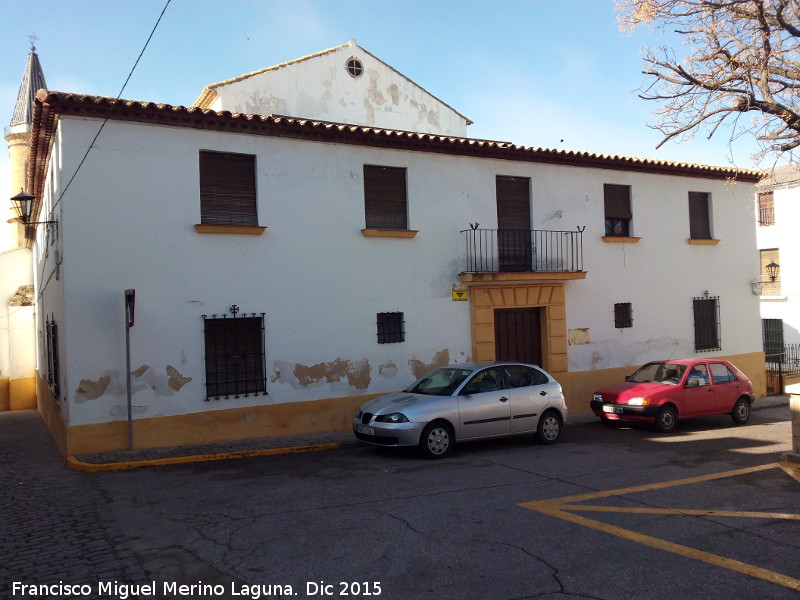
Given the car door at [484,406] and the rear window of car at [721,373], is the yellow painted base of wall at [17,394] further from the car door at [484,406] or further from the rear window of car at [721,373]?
the rear window of car at [721,373]

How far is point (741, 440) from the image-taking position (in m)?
11.6

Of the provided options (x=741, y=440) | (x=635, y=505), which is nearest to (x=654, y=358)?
(x=741, y=440)

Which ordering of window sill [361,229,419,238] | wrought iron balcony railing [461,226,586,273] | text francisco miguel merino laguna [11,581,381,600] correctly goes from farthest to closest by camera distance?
wrought iron balcony railing [461,226,586,273] → window sill [361,229,419,238] → text francisco miguel merino laguna [11,581,381,600]

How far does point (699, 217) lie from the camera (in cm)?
1769

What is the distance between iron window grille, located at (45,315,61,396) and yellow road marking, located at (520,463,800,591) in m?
8.88

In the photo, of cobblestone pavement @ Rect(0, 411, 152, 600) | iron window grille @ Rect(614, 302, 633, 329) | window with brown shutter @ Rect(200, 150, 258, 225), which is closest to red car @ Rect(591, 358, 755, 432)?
iron window grille @ Rect(614, 302, 633, 329)

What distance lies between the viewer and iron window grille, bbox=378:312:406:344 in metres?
13.0

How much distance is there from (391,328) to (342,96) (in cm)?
984

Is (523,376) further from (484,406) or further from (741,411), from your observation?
(741,411)

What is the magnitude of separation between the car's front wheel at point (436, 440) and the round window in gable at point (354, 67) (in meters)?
13.8

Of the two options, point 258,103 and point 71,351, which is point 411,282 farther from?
point 258,103

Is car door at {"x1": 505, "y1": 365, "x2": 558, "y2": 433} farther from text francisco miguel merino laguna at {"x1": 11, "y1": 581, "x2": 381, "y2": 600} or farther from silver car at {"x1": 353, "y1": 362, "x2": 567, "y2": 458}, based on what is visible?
text francisco miguel merino laguna at {"x1": 11, "y1": 581, "x2": 381, "y2": 600}

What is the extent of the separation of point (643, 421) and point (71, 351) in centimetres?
1001

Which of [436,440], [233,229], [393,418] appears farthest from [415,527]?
[233,229]
